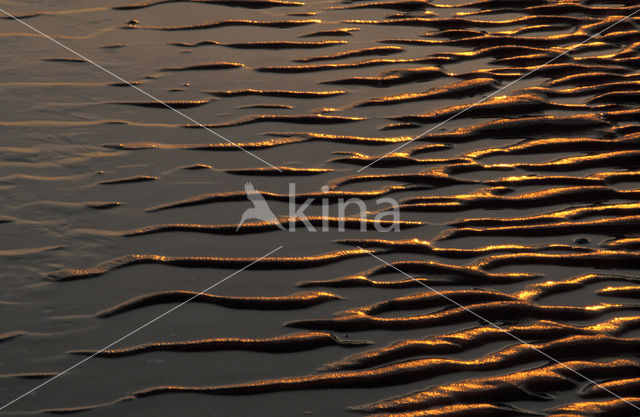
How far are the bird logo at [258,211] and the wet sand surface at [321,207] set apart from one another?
4 centimetres

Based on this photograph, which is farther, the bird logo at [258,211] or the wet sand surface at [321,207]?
the bird logo at [258,211]

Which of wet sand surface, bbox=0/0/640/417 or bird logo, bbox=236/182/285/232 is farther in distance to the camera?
bird logo, bbox=236/182/285/232

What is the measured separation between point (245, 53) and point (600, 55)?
7.50 feet

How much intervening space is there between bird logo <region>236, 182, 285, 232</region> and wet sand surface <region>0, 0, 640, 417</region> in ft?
0.14

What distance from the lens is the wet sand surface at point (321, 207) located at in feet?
9.19

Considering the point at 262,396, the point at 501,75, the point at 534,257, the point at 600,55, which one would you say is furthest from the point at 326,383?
the point at 600,55

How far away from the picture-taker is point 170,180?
3.91m

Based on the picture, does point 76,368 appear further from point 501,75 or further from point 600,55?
point 600,55

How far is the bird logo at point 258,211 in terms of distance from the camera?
3.65m

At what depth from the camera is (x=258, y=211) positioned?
370 centimetres

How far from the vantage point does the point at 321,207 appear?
12.3 ft

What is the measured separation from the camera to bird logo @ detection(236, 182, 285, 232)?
3652 millimetres

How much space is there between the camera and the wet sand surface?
2801 millimetres

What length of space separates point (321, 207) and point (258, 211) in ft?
0.98
